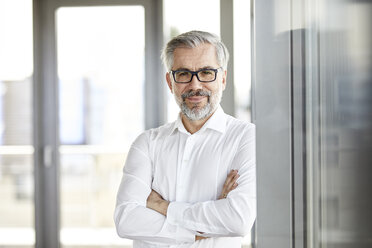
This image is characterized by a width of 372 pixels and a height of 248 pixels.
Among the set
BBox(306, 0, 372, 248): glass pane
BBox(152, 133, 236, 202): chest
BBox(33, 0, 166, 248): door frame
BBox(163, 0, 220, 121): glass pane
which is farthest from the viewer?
BBox(33, 0, 166, 248): door frame

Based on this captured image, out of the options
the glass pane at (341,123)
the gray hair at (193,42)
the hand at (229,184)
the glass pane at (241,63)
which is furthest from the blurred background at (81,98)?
the glass pane at (341,123)

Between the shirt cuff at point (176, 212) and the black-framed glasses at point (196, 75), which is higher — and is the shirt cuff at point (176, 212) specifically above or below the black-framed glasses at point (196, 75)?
below

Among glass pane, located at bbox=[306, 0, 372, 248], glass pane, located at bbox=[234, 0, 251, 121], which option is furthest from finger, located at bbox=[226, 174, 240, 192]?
glass pane, located at bbox=[234, 0, 251, 121]

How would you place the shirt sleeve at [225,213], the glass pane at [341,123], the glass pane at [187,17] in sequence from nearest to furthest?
the glass pane at [341,123] → the shirt sleeve at [225,213] → the glass pane at [187,17]

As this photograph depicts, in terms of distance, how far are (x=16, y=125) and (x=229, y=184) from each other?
279 centimetres

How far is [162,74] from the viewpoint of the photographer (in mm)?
3438

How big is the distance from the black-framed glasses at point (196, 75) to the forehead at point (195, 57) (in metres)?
0.01

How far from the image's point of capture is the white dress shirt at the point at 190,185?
1.33 meters

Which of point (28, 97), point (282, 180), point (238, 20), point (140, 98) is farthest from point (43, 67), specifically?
point (282, 180)

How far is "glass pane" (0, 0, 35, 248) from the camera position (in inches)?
142

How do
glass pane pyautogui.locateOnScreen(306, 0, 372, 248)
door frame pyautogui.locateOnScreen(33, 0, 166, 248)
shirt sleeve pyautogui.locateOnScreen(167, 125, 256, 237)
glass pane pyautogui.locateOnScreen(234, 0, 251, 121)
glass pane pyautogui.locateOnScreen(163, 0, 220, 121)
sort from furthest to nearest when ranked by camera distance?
door frame pyautogui.locateOnScreen(33, 0, 166, 248), glass pane pyautogui.locateOnScreen(163, 0, 220, 121), glass pane pyautogui.locateOnScreen(234, 0, 251, 121), shirt sleeve pyautogui.locateOnScreen(167, 125, 256, 237), glass pane pyautogui.locateOnScreen(306, 0, 372, 248)

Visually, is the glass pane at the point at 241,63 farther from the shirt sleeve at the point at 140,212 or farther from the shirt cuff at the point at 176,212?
the shirt cuff at the point at 176,212

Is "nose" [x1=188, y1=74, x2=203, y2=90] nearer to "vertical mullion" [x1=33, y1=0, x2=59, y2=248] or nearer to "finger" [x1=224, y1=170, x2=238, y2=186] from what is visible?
"finger" [x1=224, y1=170, x2=238, y2=186]

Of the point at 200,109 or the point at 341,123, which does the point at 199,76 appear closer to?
the point at 200,109
